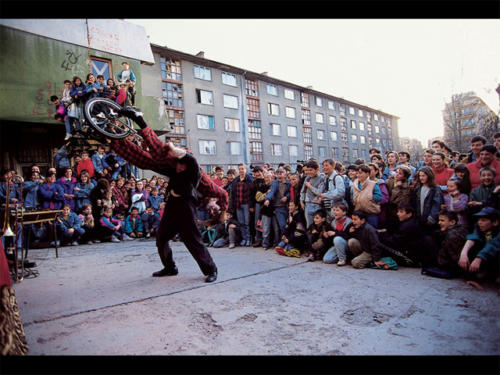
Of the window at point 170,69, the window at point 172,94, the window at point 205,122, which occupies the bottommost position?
the window at point 205,122

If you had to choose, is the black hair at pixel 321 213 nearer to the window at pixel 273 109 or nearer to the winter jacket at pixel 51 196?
the winter jacket at pixel 51 196

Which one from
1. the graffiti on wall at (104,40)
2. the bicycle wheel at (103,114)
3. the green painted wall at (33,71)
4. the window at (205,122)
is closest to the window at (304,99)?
the window at (205,122)

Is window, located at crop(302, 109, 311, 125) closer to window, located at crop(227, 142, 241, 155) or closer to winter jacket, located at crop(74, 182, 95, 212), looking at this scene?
window, located at crop(227, 142, 241, 155)

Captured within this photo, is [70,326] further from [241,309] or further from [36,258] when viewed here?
[36,258]

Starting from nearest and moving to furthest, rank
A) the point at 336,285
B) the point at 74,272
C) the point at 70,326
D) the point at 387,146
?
the point at 70,326 < the point at 336,285 < the point at 74,272 < the point at 387,146

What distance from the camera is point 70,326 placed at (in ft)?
9.11

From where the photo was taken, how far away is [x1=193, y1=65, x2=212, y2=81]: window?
89.0 feet

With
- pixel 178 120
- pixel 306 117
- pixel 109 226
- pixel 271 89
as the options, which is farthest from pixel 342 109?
pixel 109 226

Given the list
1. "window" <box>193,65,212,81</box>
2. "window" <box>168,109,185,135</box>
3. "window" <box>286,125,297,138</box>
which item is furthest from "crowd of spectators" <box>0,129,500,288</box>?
"window" <box>286,125,297,138</box>

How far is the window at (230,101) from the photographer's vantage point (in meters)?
29.2

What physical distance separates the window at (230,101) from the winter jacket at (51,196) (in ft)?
75.1

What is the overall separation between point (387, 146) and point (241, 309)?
61.1 meters

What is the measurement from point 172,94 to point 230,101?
6.35m
